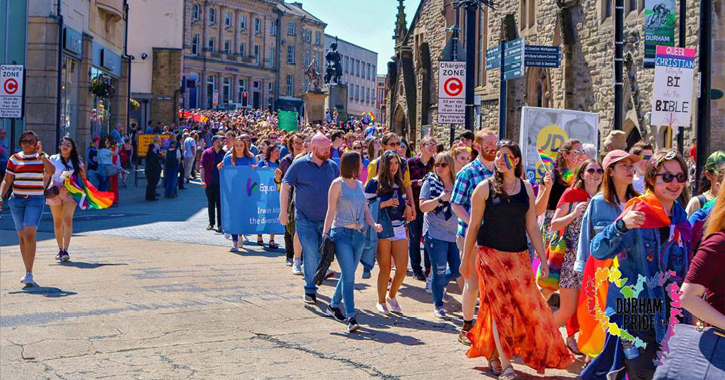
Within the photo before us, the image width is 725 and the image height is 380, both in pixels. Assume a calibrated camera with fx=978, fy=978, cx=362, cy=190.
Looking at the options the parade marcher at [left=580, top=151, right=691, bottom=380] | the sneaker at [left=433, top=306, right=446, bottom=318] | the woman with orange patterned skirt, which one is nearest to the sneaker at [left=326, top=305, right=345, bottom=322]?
the sneaker at [left=433, top=306, right=446, bottom=318]

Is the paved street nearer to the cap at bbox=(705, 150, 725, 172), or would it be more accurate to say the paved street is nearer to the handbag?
the cap at bbox=(705, 150, 725, 172)

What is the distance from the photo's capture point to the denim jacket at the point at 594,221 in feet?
23.0

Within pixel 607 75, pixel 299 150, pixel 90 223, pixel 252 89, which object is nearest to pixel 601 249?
pixel 299 150

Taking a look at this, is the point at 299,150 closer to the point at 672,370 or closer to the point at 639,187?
the point at 639,187

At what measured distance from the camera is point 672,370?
149 inches

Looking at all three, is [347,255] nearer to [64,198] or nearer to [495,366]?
[495,366]

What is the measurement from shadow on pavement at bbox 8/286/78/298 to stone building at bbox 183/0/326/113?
274 feet

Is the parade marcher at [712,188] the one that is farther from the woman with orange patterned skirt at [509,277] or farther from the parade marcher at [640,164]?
the parade marcher at [640,164]

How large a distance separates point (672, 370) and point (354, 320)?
545 cm

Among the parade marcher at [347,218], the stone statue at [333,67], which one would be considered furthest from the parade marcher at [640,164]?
the stone statue at [333,67]

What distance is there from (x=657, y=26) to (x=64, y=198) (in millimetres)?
9844

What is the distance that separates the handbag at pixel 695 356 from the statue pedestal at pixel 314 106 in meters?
42.5

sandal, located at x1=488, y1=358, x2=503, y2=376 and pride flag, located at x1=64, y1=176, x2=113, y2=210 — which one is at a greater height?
pride flag, located at x1=64, y1=176, x2=113, y2=210

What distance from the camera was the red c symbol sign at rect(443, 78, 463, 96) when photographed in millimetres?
17031
